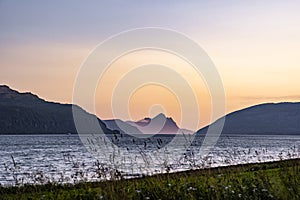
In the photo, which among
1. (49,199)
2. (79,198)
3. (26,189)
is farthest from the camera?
(26,189)

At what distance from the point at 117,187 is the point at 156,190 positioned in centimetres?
83

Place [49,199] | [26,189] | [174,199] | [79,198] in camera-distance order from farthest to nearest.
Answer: [26,189], [49,199], [79,198], [174,199]

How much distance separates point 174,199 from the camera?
10.0 m

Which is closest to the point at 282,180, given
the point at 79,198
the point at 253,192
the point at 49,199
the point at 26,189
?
the point at 253,192

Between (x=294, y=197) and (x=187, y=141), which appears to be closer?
(x=294, y=197)

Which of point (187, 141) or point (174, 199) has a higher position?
point (187, 141)

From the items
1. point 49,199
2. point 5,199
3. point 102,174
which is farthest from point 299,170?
point 5,199

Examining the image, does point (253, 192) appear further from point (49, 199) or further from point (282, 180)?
point (49, 199)

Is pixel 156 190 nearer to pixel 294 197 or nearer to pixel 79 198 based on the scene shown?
pixel 79 198

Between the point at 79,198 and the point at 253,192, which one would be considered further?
the point at 79,198

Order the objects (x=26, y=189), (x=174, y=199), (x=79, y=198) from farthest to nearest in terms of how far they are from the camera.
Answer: (x=26, y=189)
(x=79, y=198)
(x=174, y=199)

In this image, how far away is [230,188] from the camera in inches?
421

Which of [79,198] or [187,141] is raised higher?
[187,141]

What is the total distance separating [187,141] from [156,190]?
2.70 meters
